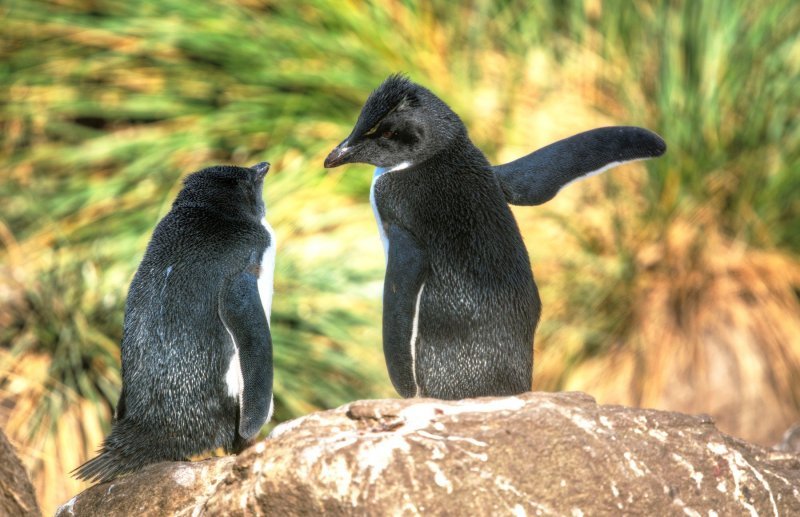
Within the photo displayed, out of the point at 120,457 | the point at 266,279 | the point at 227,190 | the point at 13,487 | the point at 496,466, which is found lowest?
the point at 13,487

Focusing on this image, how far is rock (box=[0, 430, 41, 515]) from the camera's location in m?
2.54

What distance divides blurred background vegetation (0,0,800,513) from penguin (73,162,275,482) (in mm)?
1862

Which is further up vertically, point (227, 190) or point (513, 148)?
point (513, 148)

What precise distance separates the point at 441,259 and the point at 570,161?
43 centimetres

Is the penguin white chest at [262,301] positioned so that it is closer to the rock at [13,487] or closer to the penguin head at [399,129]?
the penguin head at [399,129]

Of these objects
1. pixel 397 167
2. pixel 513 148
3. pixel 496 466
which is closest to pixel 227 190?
pixel 397 167

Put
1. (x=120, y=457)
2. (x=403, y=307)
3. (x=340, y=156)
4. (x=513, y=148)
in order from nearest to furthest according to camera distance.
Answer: (x=120, y=457) < (x=403, y=307) < (x=340, y=156) < (x=513, y=148)

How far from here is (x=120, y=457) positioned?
2.34 m

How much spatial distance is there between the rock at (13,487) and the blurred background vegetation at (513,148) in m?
1.77

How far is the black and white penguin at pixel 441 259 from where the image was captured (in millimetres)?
2498

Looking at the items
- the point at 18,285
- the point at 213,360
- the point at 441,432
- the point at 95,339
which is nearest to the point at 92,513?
the point at 213,360

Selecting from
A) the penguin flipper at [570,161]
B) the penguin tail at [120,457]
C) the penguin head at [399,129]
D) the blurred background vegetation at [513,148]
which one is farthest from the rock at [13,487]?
the blurred background vegetation at [513,148]

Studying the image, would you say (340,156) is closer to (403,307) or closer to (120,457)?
(403,307)

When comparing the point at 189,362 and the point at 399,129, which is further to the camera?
the point at 399,129
